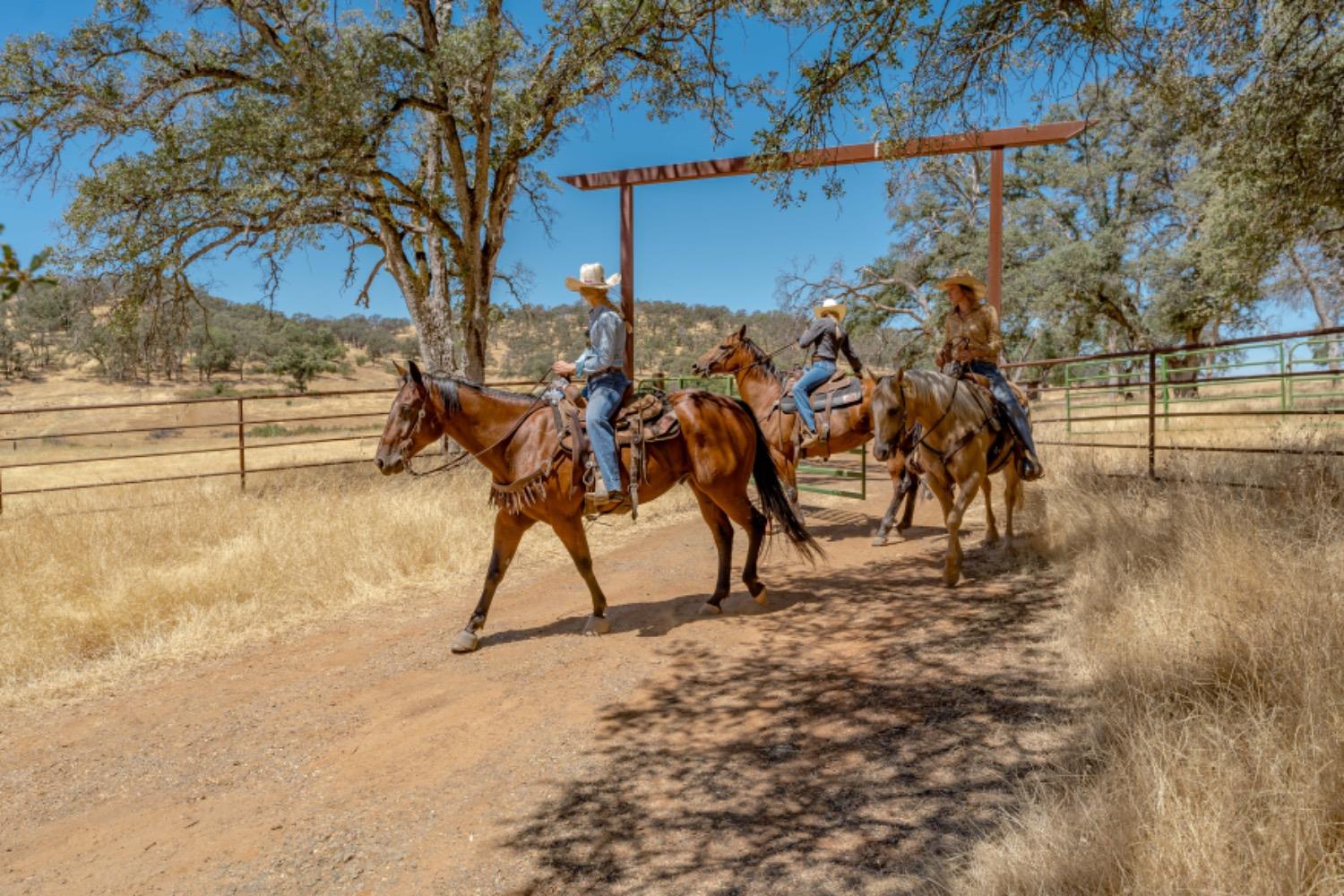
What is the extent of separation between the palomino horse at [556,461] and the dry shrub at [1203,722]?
259 cm

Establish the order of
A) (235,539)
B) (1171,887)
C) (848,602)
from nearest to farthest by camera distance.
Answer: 1. (1171,887)
2. (848,602)
3. (235,539)

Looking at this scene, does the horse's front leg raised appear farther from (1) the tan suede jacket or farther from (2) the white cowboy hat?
(2) the white cowboy hat

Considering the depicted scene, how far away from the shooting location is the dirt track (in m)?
3.17

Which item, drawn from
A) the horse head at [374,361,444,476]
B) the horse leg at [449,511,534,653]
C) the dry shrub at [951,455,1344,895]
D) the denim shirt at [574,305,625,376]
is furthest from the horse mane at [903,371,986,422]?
the horse head at [374,361,444,476]

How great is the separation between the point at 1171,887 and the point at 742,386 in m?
8.12

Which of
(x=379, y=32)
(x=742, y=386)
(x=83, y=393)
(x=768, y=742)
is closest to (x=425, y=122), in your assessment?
(x=379, y=32)

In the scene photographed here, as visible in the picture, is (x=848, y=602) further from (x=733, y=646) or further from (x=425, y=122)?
(x=425, y=122)

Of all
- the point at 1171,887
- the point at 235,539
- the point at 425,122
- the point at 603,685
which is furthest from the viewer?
the point at 425,122

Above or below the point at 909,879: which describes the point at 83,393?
above

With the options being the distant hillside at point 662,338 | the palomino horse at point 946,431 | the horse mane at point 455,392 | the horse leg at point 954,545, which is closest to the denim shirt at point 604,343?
the horse mane at point 455,392

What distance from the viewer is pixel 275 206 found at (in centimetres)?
1070

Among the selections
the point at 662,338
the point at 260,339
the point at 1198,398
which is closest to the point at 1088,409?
the point at 1198,398

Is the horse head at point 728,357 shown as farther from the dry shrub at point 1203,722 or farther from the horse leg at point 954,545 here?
the dry shrub at point 1203,722

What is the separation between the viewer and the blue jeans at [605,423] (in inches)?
234
